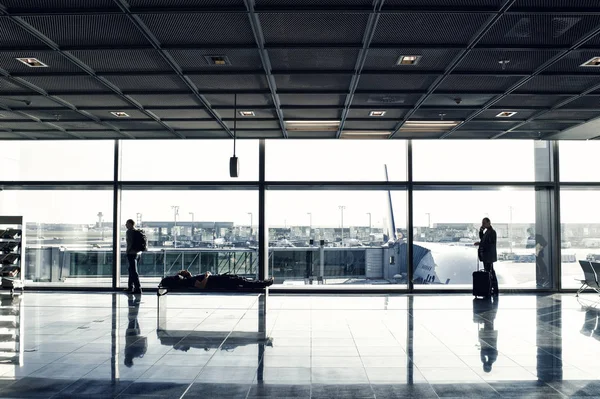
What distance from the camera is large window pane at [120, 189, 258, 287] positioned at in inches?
456

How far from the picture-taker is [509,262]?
11.7 m

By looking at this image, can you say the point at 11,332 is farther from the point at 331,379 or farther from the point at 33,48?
the point at 331,379

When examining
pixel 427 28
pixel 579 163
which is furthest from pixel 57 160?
pixel 579 163

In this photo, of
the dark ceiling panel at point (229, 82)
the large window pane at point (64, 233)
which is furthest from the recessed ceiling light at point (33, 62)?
the large window pane at point (64, 233)

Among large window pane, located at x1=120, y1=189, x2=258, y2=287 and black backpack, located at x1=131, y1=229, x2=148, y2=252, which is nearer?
black backpack, located at x1=131, y1=229, x2=148, y2=252

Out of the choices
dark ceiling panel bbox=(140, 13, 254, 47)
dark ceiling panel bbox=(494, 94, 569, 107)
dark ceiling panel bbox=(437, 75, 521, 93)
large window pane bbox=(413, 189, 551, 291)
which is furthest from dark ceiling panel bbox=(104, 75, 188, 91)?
large window pane bbox=(413, 189, 551, 291)

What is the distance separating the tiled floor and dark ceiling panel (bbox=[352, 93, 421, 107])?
10.7 ft

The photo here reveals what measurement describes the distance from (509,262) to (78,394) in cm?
976

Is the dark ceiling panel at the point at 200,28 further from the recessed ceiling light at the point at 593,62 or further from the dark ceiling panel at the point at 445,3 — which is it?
the recessed ceiling light at the point at 593,62

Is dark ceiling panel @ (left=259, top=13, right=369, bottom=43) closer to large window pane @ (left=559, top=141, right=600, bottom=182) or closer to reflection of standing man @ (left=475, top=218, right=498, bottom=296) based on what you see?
reflection of standing man @ (left=475, top=218, right=498, bottom=296)

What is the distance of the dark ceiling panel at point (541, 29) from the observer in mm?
4918

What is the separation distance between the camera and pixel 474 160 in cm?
1152

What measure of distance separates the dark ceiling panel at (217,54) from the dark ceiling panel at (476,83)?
8.23 feet

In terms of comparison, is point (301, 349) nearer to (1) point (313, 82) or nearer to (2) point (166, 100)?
(1) point (313, 82)
